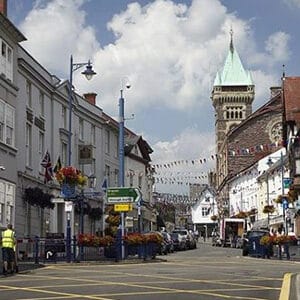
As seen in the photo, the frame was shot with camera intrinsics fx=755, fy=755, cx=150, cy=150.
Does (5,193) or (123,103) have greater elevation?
(123,103)

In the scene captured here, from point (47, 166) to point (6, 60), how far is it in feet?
23.7

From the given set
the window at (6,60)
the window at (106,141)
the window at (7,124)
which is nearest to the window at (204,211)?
the window at (106,141)

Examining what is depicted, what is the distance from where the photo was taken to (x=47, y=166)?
134 feet

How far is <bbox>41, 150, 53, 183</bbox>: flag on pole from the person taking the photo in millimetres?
40466

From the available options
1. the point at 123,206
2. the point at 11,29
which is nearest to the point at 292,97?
the point at 123,206

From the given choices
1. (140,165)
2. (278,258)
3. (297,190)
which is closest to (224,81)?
(140,165)

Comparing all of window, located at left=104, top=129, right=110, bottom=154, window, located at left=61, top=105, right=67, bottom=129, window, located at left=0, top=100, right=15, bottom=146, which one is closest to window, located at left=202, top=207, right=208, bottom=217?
window, located at left=104, top=129, right=110, bottom=154

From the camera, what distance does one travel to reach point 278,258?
43.2 m

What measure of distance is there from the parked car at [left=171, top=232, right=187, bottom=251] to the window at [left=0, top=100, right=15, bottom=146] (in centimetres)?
2779

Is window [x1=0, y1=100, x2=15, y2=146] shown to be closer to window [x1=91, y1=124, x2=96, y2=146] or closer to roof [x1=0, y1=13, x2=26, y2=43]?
roof [x1=0, y1=13, x2=26, y2=43]

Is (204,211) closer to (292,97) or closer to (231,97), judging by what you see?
(231,97)

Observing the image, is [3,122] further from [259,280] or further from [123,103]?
[259,280]

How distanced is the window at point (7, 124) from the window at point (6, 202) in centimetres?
210

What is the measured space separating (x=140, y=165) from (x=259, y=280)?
52102mm
